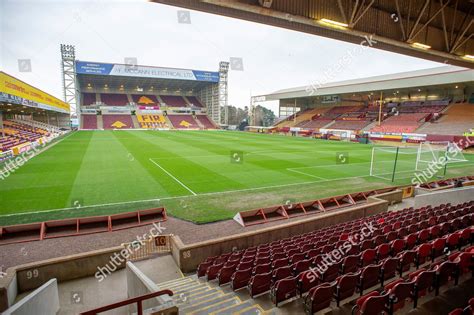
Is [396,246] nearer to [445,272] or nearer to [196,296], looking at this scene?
[445,272]

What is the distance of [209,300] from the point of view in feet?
17.4

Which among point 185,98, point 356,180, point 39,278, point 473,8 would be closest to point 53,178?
point 39,278

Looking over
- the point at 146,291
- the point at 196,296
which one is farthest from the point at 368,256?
the point at 146,291

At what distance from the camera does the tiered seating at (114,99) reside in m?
78.9

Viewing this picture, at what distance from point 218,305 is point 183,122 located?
7781cm

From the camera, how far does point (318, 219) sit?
10.6 m

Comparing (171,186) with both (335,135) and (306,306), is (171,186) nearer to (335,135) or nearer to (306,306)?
(306,306)

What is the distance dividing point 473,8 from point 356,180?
1107 cm

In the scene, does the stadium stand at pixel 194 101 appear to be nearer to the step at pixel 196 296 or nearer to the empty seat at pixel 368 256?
the step at pixel 196 296

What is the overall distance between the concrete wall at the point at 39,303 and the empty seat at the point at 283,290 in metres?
3.87

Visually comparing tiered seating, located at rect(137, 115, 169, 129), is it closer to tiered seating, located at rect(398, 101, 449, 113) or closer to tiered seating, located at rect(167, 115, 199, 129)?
tiered seating, located at rect(167, 115, 199, 129)

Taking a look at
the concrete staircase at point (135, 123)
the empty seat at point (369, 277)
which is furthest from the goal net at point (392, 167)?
the concrete staircase at point (135, 123)

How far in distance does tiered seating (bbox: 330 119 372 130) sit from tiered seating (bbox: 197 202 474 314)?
50.5 meters

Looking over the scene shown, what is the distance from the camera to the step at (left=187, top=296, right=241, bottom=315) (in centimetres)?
479
